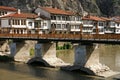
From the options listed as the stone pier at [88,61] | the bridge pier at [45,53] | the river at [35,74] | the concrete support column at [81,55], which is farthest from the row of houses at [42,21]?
the stone pier at [88,61]

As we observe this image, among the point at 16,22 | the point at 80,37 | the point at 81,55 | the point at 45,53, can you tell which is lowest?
the point at 45,53

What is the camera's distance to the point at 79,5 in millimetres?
124500

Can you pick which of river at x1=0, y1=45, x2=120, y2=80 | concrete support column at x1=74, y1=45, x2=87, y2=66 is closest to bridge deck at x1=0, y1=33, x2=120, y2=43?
concrete support column at x1=74, y1=45, x2=87, y2=66

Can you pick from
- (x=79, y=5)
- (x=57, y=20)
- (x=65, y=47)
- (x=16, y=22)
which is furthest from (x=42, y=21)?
(x=79, y=5)

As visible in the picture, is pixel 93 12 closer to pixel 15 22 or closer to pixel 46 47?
pixel 15 22

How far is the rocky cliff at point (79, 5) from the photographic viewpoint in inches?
4092

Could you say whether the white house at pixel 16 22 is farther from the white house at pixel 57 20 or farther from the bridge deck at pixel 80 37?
the bridge deck at pixel 80 37

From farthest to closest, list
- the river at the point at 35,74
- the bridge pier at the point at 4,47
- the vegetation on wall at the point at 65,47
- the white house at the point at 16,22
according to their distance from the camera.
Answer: the white house at the point at 16,22 < the vegetation on wall at the point at 65,47 < the bridge pier at the point at 4,47 < the river at the point at 35,74

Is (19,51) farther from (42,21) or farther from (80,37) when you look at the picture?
(42,21)

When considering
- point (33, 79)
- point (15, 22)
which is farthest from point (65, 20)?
point (33, 79)

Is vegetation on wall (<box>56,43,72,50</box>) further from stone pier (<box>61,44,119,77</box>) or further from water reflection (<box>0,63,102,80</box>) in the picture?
stone pier (<box>61,44,119,77</box>)

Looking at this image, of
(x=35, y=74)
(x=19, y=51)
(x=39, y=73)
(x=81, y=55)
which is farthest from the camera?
(x=19, y=51)

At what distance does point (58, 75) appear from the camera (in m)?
41.0

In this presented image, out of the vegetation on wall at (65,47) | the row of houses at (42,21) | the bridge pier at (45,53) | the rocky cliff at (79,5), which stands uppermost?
the rocky cliff at (79,5)
